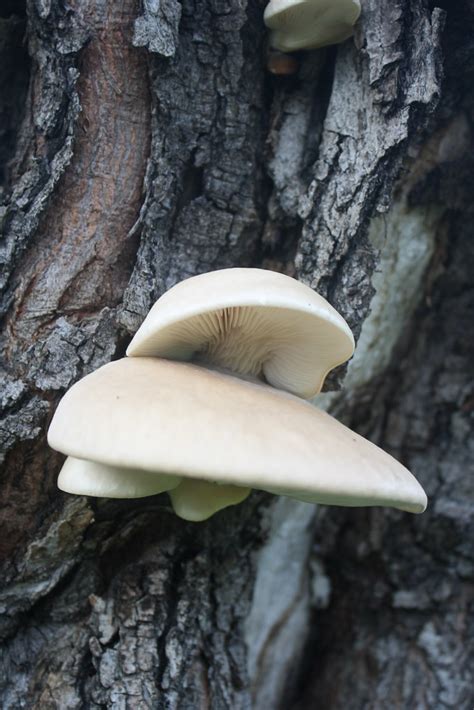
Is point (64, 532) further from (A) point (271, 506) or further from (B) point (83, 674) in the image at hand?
(A) point (271, 506)

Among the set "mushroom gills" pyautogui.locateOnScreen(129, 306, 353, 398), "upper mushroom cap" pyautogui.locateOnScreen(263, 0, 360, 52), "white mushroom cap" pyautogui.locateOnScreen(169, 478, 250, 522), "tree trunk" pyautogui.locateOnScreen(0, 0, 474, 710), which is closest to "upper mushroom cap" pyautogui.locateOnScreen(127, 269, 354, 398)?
"mushroom gills" pyautogui.locateOnScreen(129, 306, 353, 398)

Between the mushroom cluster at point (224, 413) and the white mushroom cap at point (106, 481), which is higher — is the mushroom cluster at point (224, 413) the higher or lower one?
the higher one

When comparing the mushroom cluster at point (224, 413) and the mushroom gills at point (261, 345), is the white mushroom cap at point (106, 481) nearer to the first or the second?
the mushroom cluster at point (224, 413)

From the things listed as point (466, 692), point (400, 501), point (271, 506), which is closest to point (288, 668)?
point (466, 692)

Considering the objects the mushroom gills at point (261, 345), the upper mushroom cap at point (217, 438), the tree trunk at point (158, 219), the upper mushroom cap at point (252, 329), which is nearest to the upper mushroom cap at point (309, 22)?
the tree trunk at point (158, 219)

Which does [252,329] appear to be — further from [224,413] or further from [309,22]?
[309,22]

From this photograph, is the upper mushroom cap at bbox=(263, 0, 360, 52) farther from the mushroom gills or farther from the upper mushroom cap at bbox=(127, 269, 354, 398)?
the mushroom gills

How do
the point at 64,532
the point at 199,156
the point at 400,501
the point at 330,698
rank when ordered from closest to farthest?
the point at 400,501, the point at 64,532, the point at 199,156, the point at 330,698

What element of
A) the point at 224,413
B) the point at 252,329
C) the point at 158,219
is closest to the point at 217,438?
the point at 224,413
